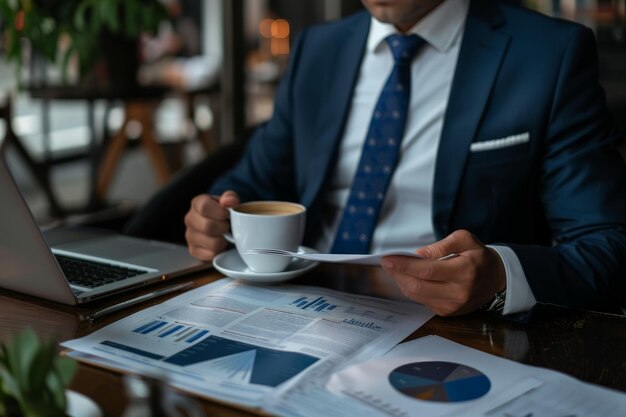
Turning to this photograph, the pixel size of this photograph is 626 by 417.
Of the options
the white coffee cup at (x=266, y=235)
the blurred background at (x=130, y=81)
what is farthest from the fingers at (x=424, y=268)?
the blurred background at (x=130, y=81)

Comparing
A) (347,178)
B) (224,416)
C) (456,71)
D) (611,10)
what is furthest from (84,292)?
(611,10)

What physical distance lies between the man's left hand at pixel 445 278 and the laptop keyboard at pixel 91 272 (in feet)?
1.35

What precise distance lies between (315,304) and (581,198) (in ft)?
1.84

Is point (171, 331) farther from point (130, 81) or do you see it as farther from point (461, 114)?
point (130, 81)

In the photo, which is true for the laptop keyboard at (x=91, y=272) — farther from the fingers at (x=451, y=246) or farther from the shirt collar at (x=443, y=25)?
the shirt collar at (x=443, y=25)

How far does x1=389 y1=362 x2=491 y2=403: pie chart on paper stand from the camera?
0.70 m

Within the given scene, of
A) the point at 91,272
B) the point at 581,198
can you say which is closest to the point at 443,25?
the point at 581,198

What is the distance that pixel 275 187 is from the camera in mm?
1683

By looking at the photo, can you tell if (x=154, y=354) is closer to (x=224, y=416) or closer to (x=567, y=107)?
(x=224, y=416)

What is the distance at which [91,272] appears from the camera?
1099 millimetres

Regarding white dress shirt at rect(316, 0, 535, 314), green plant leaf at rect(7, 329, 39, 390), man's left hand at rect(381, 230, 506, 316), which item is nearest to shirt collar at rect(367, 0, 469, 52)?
white dress shirt at rect(316, 0, 535, 314)

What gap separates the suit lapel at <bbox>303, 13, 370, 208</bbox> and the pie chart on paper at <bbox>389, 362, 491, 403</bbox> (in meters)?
0.79

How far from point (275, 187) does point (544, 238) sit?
60 cm

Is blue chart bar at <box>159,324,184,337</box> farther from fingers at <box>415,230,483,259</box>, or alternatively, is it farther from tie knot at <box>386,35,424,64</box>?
tie knot at <box>386,35,424,64</box>
